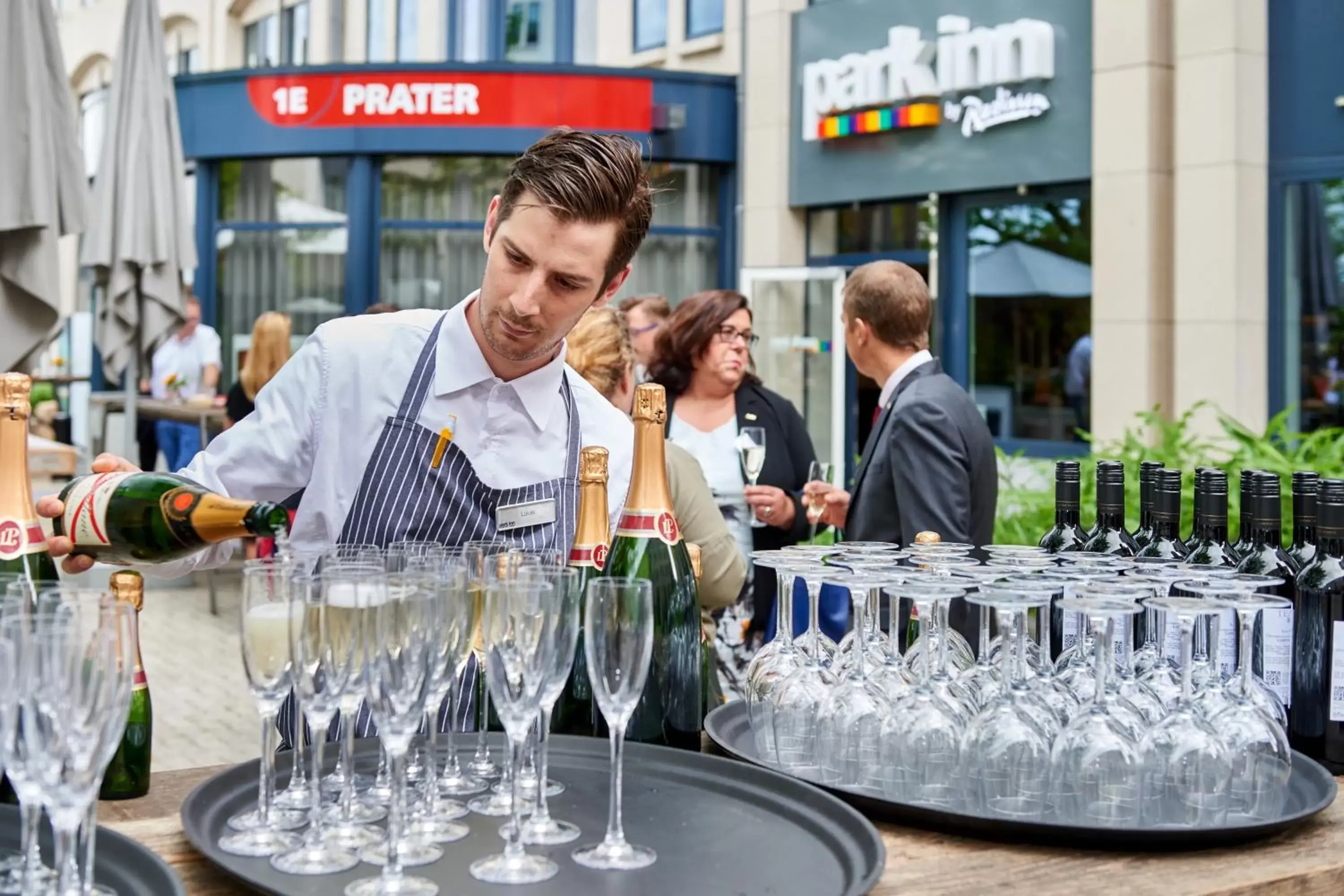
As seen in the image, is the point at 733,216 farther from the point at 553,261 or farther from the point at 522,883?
the point at 522,883

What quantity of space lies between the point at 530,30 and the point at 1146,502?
14251mm

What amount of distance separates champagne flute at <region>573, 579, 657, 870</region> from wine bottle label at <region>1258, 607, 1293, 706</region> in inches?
40.5

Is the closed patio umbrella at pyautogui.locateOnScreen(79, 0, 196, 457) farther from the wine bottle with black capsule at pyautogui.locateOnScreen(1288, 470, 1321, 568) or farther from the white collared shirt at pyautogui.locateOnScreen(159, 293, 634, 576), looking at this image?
the wine bottle with black capsule at pyautogui.locateOnScreen(1288, 470, 1321, 568)

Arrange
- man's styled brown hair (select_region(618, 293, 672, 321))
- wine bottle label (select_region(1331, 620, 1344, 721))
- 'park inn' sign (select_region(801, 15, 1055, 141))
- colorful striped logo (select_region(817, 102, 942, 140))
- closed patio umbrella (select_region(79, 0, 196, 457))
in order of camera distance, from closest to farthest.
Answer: wine bottle label (select_region(1331, 620, 1344, 721)) → man's styled brown hair (select_region(618, 293, 672, 321)) → closed patio umbrella (select_region(79, 0, 196, 457)) → 'park inn' sign (select_region(801, 15, 1055, 141)) → colorful striped logo (select_region(817, 102, 942, 140))

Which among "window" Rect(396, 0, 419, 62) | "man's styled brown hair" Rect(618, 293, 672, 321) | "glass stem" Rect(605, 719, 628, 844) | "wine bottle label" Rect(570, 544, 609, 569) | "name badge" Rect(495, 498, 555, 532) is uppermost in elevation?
"window" Rect(396, 0, 419, 62)

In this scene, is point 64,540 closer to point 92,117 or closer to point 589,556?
point 589,556

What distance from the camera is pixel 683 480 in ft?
13.1

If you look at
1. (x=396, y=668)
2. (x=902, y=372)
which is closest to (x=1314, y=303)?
(x=902, y=372)

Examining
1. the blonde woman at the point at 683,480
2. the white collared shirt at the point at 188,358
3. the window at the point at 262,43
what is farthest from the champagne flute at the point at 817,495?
the window at the point at 262,43

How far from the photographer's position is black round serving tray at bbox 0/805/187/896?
1.40m

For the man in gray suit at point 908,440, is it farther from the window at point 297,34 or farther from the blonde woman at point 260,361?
the window at point 297,34

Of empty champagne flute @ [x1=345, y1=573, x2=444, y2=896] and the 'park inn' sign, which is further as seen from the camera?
the 'park inn' sign

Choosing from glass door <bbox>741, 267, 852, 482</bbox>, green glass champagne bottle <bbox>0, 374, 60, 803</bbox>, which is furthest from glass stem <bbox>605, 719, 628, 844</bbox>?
glass door <bbox>741, 267, 852, 482</bbox>

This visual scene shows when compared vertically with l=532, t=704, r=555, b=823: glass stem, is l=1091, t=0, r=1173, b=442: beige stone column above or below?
above
